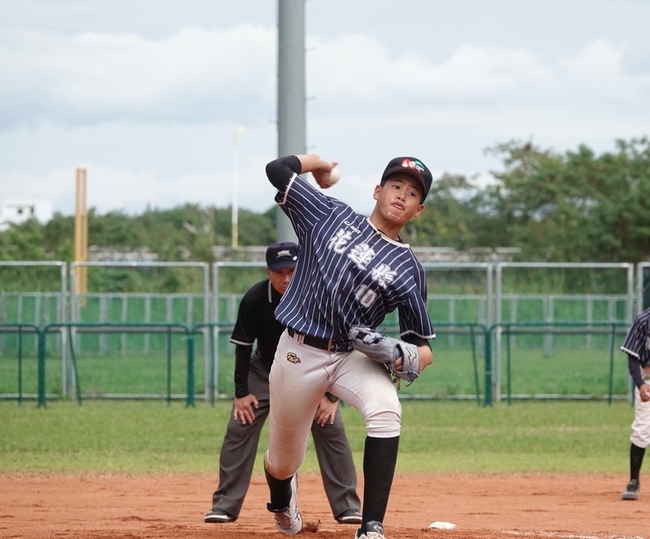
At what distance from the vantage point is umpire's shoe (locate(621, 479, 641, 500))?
9.80 metres

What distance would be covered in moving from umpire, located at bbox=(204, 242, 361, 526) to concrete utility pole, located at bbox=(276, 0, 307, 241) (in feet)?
10.8

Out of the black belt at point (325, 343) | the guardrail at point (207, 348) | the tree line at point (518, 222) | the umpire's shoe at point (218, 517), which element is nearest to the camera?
the black belt at point (325, 343)

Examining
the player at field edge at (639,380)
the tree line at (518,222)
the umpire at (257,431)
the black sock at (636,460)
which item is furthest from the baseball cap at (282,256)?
the tree line at (518,222)

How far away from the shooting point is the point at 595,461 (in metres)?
13.0

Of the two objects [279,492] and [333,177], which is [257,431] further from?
[333,177]

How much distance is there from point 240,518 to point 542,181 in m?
40.7

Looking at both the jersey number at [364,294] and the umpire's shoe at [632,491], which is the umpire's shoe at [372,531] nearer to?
the jersey number at [364,294]

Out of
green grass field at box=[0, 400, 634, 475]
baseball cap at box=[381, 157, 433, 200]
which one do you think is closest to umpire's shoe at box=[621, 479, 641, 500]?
green grass field at box=[0, 400, 634, 475]

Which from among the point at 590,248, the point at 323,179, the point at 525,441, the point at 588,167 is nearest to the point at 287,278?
the point at 323,179

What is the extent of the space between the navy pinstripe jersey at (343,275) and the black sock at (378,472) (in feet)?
1.82

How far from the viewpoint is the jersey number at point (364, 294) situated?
5.52m

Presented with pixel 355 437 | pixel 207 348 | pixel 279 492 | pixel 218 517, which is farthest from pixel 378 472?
pixel 207 348

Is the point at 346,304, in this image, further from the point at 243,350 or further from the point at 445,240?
the point at 445,240

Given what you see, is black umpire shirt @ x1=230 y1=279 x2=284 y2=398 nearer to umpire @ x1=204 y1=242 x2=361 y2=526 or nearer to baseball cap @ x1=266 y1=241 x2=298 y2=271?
umpire @ x1=204 y1=242 x2=361 y2=526
